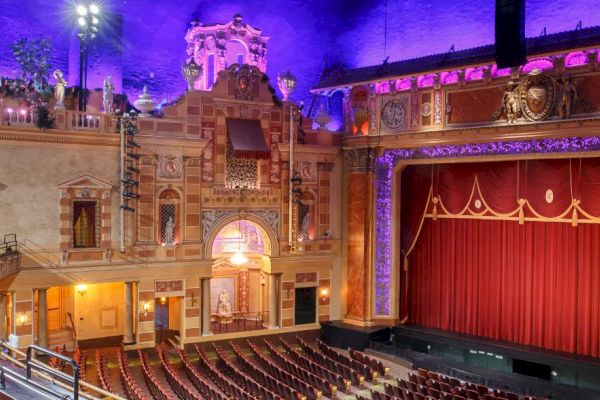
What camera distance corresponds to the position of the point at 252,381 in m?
17.6

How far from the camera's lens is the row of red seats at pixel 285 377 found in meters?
17.3

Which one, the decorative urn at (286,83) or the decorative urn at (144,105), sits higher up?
the decorative urn at (286,83)

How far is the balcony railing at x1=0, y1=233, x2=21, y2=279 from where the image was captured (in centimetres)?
1761

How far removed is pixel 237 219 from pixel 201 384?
7.46 metres

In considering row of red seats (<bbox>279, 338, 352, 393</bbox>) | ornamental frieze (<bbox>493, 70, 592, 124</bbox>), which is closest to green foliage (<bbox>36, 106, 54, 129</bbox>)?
row of red seats (<bbox>279, 338, 352, 393</bbox>)

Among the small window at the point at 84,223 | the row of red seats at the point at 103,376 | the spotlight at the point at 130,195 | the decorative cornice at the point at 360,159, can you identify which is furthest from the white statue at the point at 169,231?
the decorative cornice at the point at 360,159

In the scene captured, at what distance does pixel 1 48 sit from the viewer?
22656 millimetres

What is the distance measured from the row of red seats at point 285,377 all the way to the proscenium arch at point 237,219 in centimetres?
417

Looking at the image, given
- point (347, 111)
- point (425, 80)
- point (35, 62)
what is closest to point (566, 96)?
point (425, 80)

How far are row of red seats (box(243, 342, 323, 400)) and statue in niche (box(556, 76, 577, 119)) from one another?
1121 cm

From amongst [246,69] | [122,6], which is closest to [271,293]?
[246,69]

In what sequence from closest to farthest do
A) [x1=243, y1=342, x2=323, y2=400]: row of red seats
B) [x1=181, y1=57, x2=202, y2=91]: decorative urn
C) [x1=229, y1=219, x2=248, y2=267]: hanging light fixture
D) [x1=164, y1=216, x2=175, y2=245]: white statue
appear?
[x1=243, y1=342, x2=323, y2=400]: row of red seats
[x1=164, y1=216, x2=175, y2=245]: white statue
[x1=181, y1=57, x2=202, y2=91]: decorative urn
[x1=229, y1=219, x2=248, y2=267]: hanging light fixture

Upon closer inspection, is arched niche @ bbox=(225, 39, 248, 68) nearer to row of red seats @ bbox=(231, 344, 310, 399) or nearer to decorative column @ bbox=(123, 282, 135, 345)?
decorative column @ bbox=(123, 282, 135, 345)

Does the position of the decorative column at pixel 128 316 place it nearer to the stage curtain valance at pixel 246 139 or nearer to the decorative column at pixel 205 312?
the decorative column at pixel 205 312
